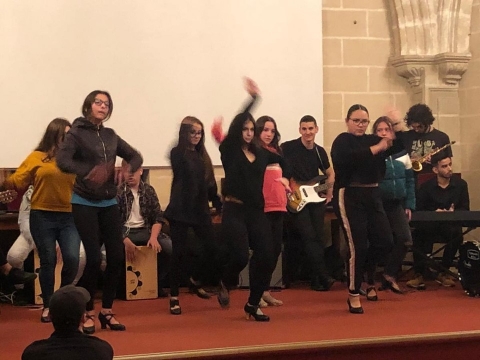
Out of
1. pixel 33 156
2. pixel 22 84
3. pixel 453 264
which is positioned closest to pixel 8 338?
pixel 33 156

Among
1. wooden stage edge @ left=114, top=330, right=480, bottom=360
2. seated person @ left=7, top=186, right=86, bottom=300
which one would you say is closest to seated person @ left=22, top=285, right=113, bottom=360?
wooden stage edge @ left=114, top=330, right=480, bottom=360

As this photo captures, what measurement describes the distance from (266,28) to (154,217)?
7.60 feet

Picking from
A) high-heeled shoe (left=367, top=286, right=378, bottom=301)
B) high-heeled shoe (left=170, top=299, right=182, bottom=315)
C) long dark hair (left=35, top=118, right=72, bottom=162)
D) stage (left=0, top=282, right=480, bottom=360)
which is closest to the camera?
stage (left=0, top=282, right=480, bottom=360)

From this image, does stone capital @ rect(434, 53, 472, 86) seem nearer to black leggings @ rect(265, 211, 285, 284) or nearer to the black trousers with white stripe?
the black trousers with white stripe

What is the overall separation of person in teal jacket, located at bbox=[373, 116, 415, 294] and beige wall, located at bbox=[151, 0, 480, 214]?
6.10ft

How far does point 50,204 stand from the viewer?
4.86m

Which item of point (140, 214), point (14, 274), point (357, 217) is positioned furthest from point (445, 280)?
point (14, 274)

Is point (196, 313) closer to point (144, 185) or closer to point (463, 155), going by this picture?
point (144, 185)

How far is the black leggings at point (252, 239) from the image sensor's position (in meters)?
4.59

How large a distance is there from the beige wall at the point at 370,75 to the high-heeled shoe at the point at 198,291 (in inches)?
86.4

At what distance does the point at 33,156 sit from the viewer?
4.98 metres

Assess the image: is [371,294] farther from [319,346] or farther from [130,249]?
[319,346]

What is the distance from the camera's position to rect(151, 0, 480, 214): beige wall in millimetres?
7719

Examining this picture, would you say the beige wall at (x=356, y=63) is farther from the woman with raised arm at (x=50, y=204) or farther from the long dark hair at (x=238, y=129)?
the woman with raised arm at (x=50, y=204)
